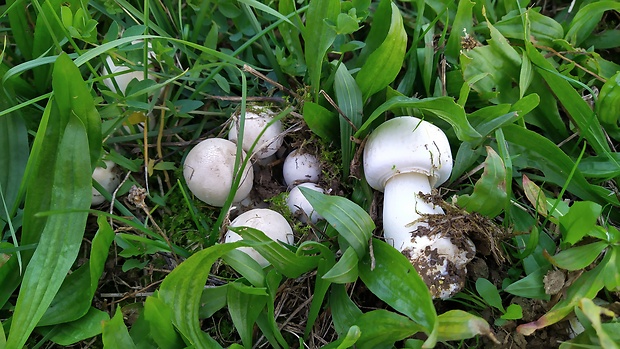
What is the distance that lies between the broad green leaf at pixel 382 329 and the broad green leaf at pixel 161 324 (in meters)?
0.46

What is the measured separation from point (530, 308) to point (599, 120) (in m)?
0.66

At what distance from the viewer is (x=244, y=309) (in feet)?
4.82

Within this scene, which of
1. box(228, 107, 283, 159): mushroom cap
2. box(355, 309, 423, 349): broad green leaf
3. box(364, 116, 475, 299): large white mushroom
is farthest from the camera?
box(228, 107, 283, 159): mushroom cap

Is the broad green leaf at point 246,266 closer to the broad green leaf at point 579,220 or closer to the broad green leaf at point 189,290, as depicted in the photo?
the broad green leaf at point 189,290

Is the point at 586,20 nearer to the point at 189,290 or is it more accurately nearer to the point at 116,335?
the point at 189,290

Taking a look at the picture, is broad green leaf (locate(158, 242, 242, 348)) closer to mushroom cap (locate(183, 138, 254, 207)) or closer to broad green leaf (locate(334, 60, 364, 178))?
mushroom cap (locate(183, 138, 254, 207))

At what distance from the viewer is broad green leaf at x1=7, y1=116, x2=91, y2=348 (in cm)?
140

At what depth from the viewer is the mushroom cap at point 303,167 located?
5.63ft

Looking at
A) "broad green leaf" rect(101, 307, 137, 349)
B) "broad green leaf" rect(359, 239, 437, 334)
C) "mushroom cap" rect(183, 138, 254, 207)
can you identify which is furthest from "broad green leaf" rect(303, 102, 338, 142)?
"broad green leaf" rect(101, 307, 137, 349)

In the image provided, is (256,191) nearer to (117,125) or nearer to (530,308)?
(117,125)

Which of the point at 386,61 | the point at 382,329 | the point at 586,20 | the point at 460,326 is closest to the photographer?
the point at 460,326

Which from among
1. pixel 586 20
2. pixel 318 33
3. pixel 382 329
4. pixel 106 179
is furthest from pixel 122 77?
pixel 586 20

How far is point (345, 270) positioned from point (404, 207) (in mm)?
251

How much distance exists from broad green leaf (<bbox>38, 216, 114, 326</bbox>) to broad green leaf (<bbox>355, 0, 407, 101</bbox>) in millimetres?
828
